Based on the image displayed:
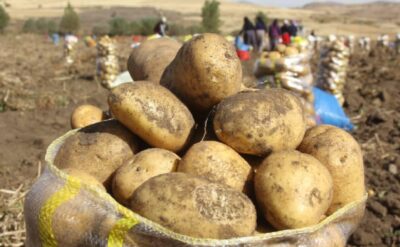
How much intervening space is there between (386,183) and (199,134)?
3459 mm

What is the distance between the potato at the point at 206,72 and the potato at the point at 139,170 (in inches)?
16.7

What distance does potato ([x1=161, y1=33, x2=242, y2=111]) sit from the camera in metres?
2.57

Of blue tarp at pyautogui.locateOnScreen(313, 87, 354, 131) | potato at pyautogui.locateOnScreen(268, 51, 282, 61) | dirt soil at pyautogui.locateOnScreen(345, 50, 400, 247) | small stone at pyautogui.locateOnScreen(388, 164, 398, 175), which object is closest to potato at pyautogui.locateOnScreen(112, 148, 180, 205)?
dirt soil at pyautogui.locateOnScreen(345, 50, 400, 247)

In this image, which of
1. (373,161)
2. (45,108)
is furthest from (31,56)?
(373,161)

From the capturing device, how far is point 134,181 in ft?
7.38

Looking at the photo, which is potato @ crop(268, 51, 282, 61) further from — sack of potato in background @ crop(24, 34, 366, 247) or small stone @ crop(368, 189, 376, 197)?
sack of potato in background @ crop(24, 34, 366, 247)

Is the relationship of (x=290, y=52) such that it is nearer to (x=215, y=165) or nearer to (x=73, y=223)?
(x=215, y=165)

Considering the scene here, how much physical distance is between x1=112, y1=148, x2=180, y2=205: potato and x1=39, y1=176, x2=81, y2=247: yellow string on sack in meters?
0.21

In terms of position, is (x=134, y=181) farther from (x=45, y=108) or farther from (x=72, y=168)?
(x=45, y=108)

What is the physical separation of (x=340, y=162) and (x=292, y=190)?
0.43 metres

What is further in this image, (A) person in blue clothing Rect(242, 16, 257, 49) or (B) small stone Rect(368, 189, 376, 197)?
(A) person in blue clothing Rect(242, 16, 257, 49)

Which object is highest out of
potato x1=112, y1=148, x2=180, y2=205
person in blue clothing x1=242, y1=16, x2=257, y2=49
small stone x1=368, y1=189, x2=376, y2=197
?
potato x1=112, y1=148, x2=180, y2=205

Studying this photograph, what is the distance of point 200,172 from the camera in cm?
229

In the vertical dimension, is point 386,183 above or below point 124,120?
below
